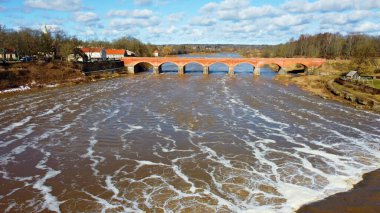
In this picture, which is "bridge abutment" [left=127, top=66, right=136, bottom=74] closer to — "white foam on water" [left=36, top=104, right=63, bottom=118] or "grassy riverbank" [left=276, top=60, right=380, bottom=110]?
"grassy riverbank" [left=276, top=60, right=380, bottom=110]

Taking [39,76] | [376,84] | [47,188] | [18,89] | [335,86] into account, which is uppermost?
[39,76]

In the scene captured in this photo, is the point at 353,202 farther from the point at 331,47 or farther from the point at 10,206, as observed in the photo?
the point at 331,47

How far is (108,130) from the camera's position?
914 inches

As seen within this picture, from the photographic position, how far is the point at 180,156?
58.2 feet

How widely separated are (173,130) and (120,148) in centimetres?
510

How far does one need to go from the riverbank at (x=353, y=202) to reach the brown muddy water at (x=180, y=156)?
47 cm

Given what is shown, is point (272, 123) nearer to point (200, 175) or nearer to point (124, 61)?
point (200, 175)

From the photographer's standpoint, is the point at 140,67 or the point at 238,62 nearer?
the point at 238,62

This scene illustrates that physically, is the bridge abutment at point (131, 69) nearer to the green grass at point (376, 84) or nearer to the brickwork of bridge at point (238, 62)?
the brickwork of bridge at point (238, 62)

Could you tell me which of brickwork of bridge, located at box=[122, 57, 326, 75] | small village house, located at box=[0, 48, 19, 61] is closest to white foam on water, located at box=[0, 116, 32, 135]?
small village house, located at box=[0, 48, 19, 61]

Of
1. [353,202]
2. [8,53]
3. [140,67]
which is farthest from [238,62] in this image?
[353,202]

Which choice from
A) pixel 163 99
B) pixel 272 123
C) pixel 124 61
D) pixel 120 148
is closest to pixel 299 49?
pixel 124 61

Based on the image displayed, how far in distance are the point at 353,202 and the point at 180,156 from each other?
8.35 m

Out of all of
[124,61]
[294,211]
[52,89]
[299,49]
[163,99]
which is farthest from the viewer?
[299,49]
